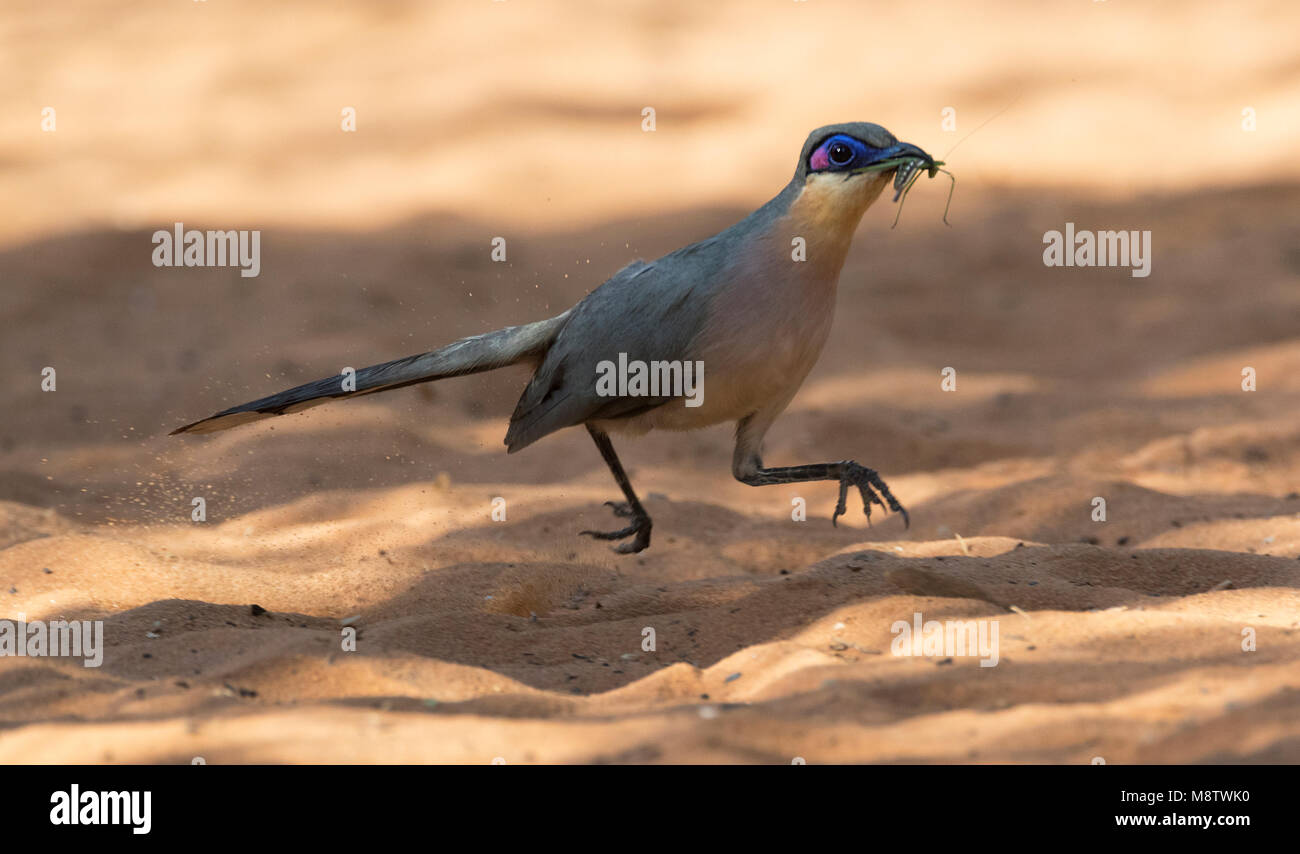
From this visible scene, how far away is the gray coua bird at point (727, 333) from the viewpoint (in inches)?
185

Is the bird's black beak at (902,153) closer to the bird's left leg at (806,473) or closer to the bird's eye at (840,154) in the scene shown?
the bird's eye at (840,154)

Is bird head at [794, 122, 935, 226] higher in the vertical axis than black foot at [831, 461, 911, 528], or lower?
higher

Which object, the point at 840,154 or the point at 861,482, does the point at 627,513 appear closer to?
the point at 861,482

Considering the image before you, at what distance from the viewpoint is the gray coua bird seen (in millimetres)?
4695

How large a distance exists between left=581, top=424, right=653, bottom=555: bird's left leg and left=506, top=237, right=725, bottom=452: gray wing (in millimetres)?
237

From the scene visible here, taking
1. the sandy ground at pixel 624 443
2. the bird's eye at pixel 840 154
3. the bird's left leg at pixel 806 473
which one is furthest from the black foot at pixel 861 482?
the bird's eye at pixel 840 154

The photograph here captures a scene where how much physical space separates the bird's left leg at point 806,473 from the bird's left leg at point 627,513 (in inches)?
17.3

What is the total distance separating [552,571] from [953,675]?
2.39m

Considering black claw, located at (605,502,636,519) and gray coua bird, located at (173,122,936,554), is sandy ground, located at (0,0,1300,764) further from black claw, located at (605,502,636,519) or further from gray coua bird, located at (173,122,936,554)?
gray coua bird, located at (173,122,936,554)

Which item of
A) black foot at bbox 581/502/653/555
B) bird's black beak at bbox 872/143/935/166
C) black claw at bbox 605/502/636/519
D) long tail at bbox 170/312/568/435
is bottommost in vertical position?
black foot at bbox 581/502/653/555

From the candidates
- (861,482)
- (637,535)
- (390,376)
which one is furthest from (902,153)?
(390,376)

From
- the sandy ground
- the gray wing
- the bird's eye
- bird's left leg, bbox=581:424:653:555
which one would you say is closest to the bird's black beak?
the bird's eye

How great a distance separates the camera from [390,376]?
517 centimetres
